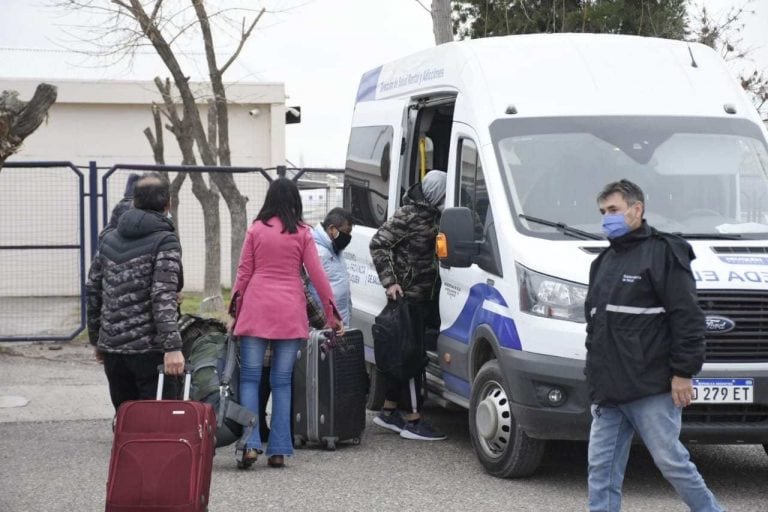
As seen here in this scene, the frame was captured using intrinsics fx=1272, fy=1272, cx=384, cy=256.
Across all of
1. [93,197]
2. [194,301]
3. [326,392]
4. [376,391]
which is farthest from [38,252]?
[326,392]

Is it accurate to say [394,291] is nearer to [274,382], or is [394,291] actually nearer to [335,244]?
[335,244]

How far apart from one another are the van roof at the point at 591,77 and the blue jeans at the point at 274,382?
207cm

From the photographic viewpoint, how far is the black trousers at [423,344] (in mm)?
9172

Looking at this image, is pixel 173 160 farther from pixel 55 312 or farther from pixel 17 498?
pixel 17 498

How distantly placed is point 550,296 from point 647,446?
1567 millimetres

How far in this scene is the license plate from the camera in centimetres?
713

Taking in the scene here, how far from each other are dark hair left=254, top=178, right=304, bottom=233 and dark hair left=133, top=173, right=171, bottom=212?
0.86 meters

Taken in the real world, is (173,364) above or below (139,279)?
below

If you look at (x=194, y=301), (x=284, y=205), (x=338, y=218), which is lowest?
(x=194, y=301)

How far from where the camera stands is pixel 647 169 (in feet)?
26.5

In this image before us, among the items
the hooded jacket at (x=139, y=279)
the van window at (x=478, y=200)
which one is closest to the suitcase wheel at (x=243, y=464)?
the hooded jacket at (x=139, y=279)

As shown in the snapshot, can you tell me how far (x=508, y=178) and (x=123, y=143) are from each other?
1911 centimetres

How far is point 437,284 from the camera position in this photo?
365 inches

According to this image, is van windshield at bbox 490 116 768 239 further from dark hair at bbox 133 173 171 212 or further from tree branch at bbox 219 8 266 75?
tree branch at bbox 219 8 266 75
